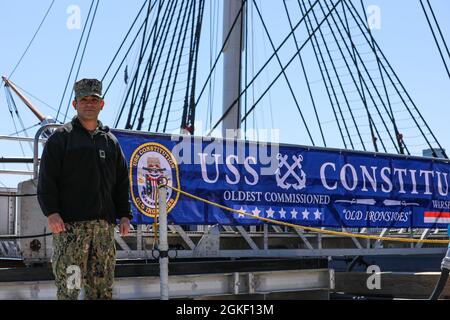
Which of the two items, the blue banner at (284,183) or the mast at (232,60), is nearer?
the blue banner at (284,183)

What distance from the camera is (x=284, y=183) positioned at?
8617 mm

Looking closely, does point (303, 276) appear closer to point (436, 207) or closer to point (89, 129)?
point (89, 129)

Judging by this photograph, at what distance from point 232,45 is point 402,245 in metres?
4.88

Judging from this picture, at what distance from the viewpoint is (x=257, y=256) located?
27.3ft

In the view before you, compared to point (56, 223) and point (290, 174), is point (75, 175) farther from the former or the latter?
point (290, 174)

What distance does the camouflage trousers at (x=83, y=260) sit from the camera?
432 cm

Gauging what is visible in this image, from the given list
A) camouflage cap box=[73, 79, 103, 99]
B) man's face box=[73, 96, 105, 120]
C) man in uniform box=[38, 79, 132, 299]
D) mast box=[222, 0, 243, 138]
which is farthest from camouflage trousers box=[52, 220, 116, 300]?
mast box=[222, 0, 243, 138]

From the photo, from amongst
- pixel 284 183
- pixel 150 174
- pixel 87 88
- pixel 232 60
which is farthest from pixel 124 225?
pixel 232 60

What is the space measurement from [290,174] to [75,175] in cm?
468

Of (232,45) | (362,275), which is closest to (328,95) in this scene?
(232,45)

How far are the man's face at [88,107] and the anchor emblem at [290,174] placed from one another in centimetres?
434

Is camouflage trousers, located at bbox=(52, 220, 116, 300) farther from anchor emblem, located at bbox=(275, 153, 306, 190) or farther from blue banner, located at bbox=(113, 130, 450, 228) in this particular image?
anchor emblem, located at bbox=(275, 153, 306, 190)

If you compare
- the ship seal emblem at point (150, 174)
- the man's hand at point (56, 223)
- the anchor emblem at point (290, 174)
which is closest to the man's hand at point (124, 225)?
the man's hand at point (56, 223)

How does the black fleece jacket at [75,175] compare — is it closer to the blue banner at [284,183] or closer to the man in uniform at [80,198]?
the man in uniform at [80,198]
